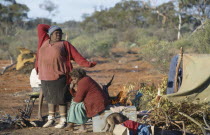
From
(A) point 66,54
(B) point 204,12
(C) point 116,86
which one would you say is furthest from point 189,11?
(A) point 66,54

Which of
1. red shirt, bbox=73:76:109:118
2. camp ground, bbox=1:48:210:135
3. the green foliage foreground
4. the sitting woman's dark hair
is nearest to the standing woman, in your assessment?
the sitting woman's dark hair

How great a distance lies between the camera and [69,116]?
5.66 metres

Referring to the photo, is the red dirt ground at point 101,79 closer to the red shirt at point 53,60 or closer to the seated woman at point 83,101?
the seated woman at point 83,101

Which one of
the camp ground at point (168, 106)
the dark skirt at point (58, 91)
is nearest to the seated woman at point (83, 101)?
the camp ground at point (168, 106)

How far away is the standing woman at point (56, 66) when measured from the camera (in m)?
5.84

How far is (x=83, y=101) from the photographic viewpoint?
18.7 ft

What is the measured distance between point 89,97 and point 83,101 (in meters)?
0.13

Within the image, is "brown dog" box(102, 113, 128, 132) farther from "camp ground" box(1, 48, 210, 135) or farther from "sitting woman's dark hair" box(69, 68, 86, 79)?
"sitting woman's dark hair" box(69, 68, 86, 79)

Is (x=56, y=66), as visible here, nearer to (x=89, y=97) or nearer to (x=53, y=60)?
(x=53, y=60)

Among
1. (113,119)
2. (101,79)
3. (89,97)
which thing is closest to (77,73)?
(89,97)

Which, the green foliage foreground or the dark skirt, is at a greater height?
the dark skirt

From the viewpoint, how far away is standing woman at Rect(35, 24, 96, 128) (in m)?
5.84

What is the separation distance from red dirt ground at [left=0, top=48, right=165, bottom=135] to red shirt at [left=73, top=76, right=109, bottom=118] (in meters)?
0.55

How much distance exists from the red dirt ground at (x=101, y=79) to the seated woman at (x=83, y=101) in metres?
0.31
